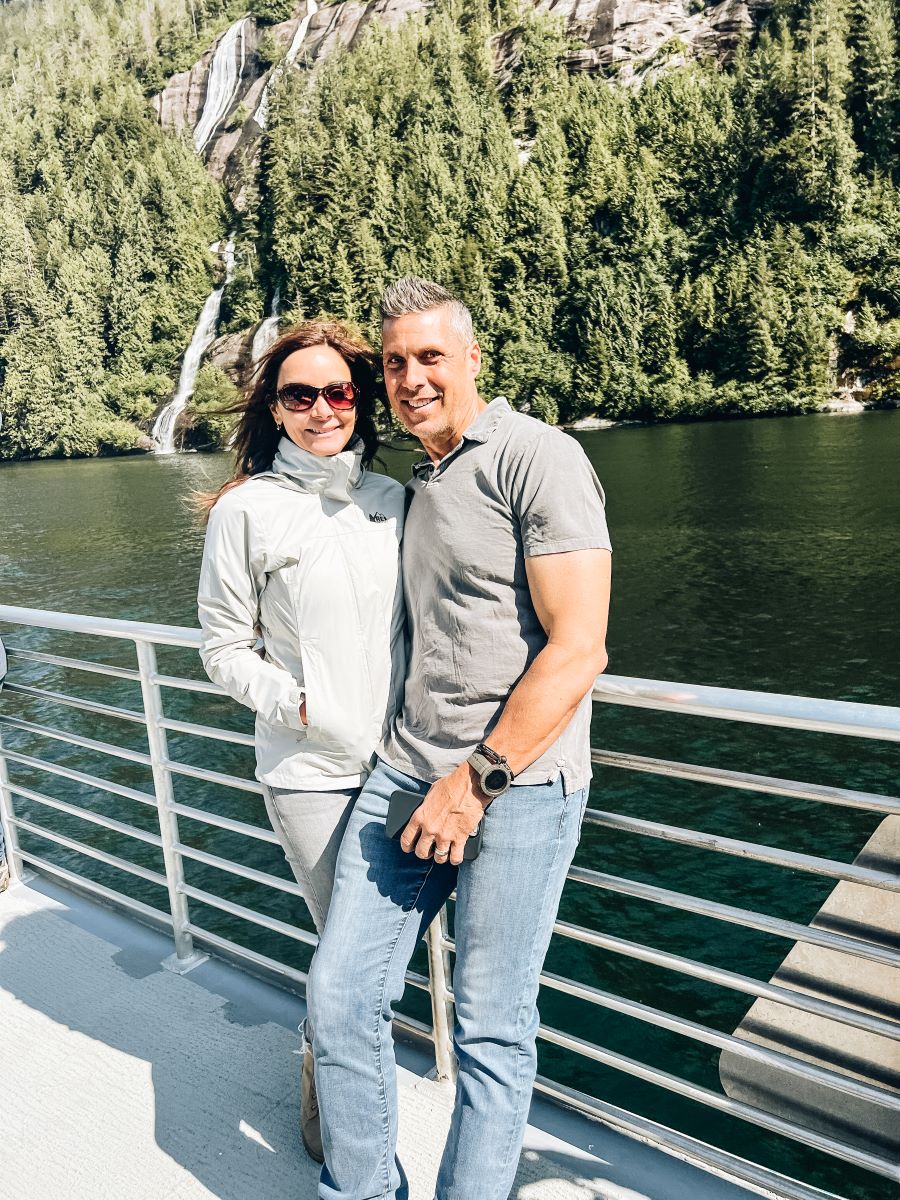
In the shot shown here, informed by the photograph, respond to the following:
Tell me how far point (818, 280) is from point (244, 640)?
75177 millimetres

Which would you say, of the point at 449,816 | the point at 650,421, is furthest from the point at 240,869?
the point at 650,421

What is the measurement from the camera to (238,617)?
207cm

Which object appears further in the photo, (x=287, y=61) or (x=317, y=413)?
(x=287, y=61)

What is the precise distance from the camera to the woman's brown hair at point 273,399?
2.19 m

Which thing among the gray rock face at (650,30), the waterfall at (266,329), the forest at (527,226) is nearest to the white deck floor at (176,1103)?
the forest at (527,226)

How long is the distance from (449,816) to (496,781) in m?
0.12

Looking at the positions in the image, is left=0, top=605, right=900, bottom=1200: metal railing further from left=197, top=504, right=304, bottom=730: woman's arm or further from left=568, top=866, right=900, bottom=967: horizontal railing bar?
left=197, top=504, right=304, bottom=730: woman's arm

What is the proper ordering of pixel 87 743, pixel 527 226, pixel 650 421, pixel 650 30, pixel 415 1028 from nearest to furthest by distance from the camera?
pixel 415 1028, pixel 87 743, pixel 650 421, pixel 527 226, pixel 650 30

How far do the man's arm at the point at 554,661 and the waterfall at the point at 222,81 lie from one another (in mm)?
116944

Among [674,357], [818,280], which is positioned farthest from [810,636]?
[818,280]

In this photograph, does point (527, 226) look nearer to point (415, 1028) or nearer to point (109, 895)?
point (109, 895)

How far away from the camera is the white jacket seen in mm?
1979

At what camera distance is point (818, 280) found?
6869 cm

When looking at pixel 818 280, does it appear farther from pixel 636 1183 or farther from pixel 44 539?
pixel 636 1183
